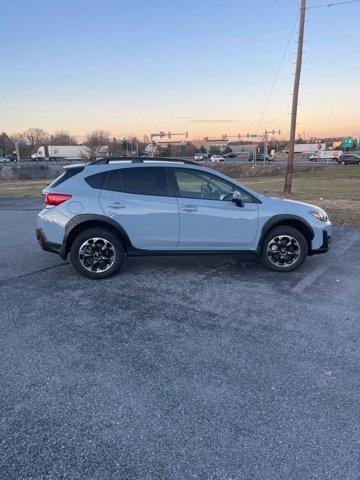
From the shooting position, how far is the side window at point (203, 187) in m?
5.59

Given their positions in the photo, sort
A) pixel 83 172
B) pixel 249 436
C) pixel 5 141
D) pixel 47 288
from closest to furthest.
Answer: pixel 249 436 < pixel 47 288 < pixel 83 172 < pixel 5 141

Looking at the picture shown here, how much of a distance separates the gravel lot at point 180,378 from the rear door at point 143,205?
0.63 m

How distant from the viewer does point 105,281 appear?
5453mm

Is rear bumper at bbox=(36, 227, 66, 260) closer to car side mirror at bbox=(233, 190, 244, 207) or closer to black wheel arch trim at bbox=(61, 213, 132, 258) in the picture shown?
black wheel arch trim at bbox=(61, 213, 132, 258)

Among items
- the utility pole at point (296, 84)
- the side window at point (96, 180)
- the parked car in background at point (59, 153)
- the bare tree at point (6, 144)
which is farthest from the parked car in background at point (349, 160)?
the bare tree at point (6, 144)

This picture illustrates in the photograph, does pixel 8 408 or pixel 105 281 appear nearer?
pixel 8 408

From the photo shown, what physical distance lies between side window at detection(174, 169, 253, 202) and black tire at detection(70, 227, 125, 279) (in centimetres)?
124

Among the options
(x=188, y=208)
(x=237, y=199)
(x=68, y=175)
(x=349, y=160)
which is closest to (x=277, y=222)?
(x=237, y=199)

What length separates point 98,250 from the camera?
5.48 meters

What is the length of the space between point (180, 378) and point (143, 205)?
2926mm

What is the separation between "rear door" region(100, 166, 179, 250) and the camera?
545 centimetres

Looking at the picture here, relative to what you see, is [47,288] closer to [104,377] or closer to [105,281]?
[105,281]

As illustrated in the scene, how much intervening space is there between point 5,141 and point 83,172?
5441 inches

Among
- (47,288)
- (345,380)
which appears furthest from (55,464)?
(47,288)
